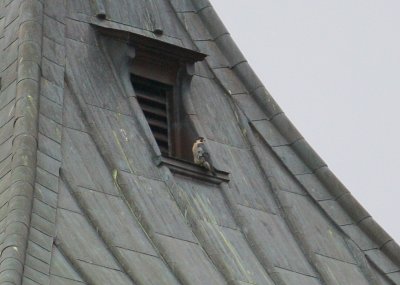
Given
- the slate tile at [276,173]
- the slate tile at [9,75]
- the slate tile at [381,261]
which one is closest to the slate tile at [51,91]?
the slate tile at [9,75]

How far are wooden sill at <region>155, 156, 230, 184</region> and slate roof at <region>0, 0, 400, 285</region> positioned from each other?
0.41 ft

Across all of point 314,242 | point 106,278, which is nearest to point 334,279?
point 314,242

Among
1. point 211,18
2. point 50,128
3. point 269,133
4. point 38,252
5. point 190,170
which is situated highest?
point 211,18

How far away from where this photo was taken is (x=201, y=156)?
249ft

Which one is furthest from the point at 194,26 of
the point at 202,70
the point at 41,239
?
the point at 41,239

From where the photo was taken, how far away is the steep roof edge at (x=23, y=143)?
225ft

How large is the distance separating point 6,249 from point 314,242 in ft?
29.1

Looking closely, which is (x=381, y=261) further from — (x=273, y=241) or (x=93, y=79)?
(x=93, y=79)

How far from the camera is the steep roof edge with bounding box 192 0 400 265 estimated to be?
77.3 m

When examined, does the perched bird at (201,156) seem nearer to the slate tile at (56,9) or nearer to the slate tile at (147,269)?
the slate tile at (56,9)

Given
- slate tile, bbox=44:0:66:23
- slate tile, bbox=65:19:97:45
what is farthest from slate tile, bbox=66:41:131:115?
slate tile, bbox=44:0:66:23

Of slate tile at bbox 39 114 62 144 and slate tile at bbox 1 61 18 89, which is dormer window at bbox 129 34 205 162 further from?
slate tile at bbox 39 114 62 144

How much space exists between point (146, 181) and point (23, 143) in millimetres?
3335

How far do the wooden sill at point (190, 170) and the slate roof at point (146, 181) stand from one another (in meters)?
0.12
